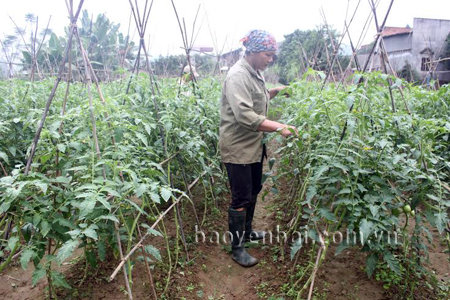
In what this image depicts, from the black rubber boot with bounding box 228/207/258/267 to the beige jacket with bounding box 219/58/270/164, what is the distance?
1.46 ft

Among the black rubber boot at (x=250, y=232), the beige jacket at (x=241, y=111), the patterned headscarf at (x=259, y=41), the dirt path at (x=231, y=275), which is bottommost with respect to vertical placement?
the dirt path at (x=231, y=275)

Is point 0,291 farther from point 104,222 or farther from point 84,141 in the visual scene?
point 84,141

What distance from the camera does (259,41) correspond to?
224cm

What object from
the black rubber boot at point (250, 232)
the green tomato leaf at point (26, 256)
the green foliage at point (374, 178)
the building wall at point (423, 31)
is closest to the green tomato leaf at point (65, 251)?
the green tomato leaf at point (26, 256)

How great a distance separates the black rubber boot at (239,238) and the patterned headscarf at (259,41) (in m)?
1.24

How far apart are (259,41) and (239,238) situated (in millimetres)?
1537

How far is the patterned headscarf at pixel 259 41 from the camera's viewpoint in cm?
223

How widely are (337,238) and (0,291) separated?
2.64 m

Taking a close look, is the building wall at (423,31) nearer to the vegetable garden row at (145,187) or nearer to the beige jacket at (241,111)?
the beige jacket at (241,111)

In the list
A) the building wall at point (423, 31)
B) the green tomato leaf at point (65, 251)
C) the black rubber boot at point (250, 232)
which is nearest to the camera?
the green tomato leaf at point (65, 251)

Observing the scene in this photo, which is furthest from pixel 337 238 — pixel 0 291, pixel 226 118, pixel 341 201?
pixel 0 291

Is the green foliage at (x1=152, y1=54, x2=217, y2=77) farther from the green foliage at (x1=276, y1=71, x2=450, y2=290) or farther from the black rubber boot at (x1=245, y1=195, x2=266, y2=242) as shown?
the green foliage at (x1=276, y1=71, x2=450, y2=290)

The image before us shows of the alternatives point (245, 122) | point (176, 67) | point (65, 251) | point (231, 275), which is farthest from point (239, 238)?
point (176, 67)

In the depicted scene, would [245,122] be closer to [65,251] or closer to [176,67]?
[65,251]
